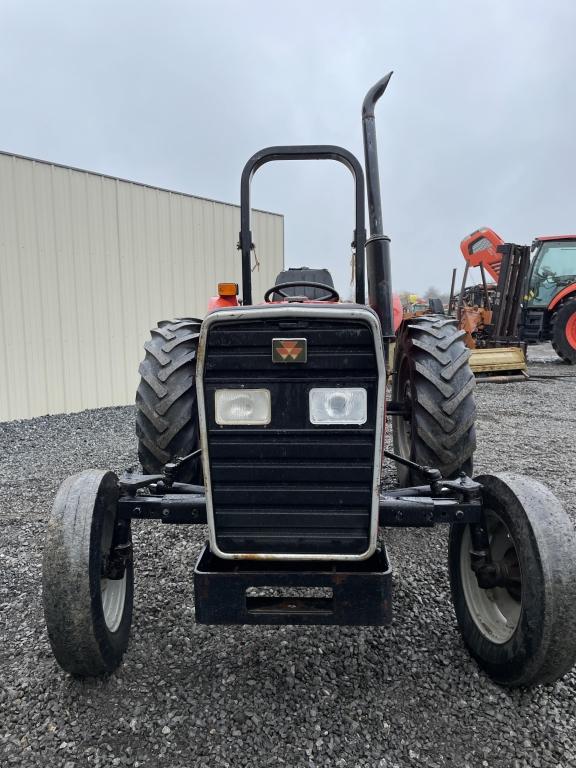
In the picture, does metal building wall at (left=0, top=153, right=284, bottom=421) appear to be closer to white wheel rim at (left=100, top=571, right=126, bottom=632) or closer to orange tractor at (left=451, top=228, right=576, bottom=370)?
white wheel rim at (left=100, top=571, right=126, bottom=632)

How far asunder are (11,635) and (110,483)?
2.61 ft

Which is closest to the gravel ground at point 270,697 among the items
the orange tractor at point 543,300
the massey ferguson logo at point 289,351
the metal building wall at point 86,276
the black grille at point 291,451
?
the black grille at point 291,451

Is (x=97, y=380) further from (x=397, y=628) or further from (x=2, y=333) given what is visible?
(x=397, y=628)

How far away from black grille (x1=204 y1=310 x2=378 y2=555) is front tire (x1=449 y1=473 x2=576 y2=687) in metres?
0.49

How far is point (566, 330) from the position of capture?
36.7 feet

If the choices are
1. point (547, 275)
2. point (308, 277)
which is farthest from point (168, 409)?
point (547, 275)

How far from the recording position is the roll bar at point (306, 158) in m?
2.55

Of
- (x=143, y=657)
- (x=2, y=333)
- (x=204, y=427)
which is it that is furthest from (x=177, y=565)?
(x=2, y=333)

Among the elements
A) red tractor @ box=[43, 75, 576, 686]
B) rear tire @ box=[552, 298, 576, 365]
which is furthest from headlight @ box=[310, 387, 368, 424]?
rear tire @ box=[552, 298, 576, 365]

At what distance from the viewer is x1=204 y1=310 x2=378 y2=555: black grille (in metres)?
1.58

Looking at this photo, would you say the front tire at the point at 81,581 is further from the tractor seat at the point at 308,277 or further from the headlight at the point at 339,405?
the tractor seat at the point at 308,277

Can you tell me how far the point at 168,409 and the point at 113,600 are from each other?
0.93 meters

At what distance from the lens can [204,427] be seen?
5.40 ft

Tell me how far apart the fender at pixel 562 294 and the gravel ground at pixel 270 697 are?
10.3 m
